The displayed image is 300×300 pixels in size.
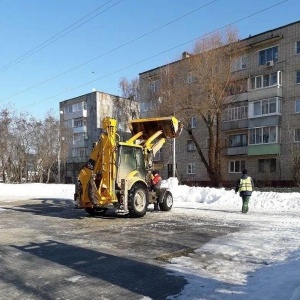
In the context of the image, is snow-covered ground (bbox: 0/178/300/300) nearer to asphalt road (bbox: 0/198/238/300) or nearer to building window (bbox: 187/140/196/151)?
asphalt road (bbox: 0/198/238/300)

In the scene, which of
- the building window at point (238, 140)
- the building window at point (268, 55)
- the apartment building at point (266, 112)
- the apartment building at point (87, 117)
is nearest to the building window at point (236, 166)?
the apartment building at point (266, 112)

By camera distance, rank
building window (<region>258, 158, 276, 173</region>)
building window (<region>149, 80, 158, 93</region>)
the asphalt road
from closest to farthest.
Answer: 1. the asphalt road
2. building window (<region>258, 158, 276, 173</region>)
3. building window (<region>149, 80, 158, 93</region>)

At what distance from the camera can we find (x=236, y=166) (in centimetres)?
4406

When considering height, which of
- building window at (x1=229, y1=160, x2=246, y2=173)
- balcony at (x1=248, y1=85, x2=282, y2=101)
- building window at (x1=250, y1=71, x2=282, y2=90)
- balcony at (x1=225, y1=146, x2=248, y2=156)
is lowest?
building window at (x1=229, y1=160, x2=246, y2=173)

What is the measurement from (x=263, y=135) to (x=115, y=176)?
30.1 meters

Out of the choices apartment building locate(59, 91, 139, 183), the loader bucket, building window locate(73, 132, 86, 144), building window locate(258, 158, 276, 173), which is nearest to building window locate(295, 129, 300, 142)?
building window locate(258, 158, 276, 173)

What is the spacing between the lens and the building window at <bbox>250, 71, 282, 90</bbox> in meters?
39.3

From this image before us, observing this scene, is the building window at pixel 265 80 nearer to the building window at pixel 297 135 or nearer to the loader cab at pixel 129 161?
the building window at pixel 297 135

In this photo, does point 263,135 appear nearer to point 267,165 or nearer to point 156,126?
point 267,165

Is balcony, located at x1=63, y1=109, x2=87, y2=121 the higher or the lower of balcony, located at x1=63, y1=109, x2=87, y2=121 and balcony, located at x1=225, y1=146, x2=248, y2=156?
the higher

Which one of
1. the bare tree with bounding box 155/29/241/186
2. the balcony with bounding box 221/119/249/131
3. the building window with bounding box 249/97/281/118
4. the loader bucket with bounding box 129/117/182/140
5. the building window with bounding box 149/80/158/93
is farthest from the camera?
the building window with bounding box 149/80/158/93

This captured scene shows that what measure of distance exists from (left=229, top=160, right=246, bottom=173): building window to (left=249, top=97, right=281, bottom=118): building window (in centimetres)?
551

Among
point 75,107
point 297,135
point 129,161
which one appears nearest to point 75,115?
point 75,107

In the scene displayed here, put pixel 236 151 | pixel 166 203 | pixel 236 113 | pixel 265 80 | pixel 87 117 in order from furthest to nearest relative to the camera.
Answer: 1. pixel 87 117
2. pixel 236 113
3. pixel 236 151
4. pixel 265 80
5. pixel 166 203
